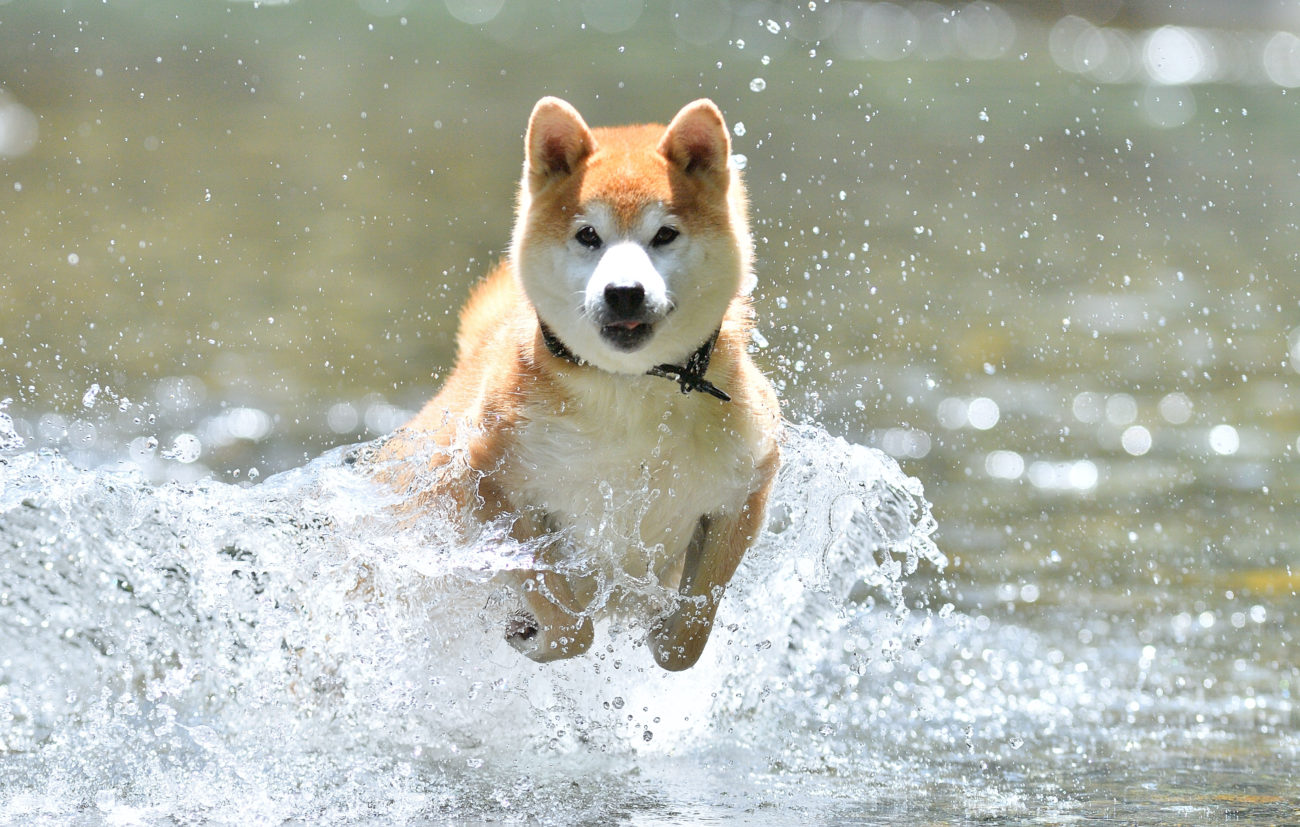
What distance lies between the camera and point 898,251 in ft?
38.2

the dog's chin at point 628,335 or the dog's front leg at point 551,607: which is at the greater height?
the dog's chin at point 628,335

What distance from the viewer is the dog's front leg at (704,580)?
4.15 metres

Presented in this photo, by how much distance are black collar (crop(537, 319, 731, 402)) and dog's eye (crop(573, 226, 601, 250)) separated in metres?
0.26

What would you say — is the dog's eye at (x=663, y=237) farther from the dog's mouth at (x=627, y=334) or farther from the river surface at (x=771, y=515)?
the river surface at (x=771, y=515)

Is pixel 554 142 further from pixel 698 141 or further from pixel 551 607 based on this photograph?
pixel 551 607

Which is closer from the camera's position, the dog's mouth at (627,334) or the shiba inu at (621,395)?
the dog's mouth at (627,334)

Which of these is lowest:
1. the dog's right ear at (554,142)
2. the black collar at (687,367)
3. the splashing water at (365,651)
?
the splashing water at (365,651)

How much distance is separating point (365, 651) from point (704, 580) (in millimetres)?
1133

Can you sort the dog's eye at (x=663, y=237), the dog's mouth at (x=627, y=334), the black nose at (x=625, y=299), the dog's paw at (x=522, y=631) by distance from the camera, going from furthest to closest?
the dog's paw at (x=522, y=631) → the dog's eye at (x=663, y=237) → the dog's mouth at (x=627, y=334) → the black nose at (x=625, y=299)

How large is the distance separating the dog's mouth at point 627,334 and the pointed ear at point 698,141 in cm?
51

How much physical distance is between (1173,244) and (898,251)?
274 cm

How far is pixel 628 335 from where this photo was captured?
3.63 m

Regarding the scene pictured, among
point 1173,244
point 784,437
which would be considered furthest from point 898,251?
point 784,437

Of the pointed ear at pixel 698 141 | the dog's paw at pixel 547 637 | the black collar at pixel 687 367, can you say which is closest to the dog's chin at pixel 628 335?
the black collar at pixel 687 367
